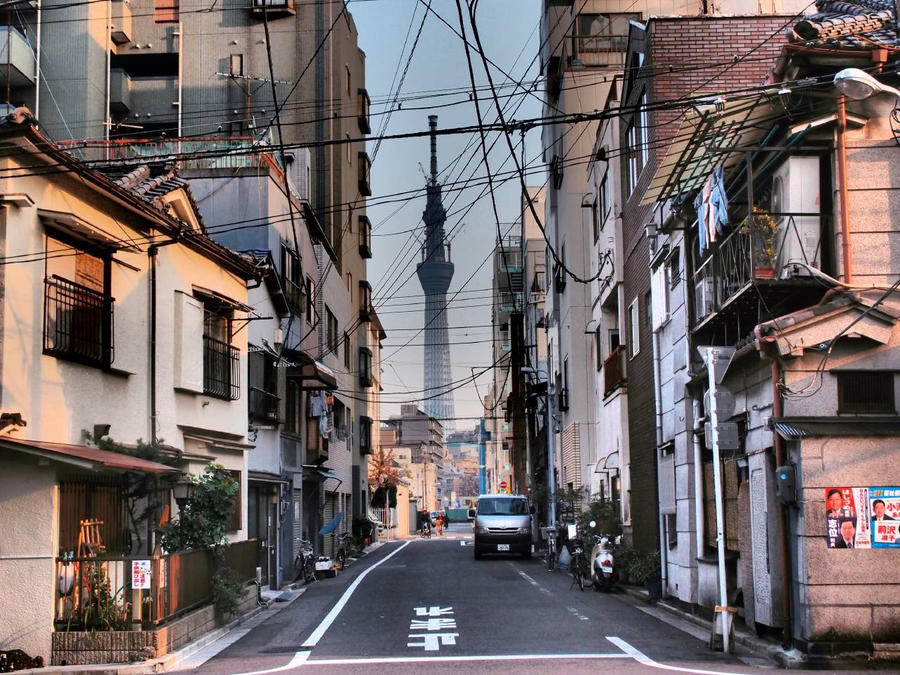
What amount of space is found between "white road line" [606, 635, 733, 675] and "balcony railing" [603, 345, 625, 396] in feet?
46.5

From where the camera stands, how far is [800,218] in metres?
14.4

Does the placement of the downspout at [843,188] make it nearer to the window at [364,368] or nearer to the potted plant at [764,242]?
the potted plant at [764,242]

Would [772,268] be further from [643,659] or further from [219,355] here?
[219,355]

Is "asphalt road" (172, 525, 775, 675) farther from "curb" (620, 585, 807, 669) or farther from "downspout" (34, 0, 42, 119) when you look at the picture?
"downspout" (34, 0, 42, 119)

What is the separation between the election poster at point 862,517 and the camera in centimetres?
1296

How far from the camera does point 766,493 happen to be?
14.4 m

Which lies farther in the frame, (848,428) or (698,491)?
(698,491)

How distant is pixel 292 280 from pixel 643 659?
2075cm

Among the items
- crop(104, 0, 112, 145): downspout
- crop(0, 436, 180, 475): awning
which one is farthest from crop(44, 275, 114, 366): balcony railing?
crop(104, 0, 112, 145): downspout

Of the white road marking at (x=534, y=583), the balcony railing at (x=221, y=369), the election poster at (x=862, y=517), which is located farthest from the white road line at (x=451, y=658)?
the white road marking at (x=534, y=583)

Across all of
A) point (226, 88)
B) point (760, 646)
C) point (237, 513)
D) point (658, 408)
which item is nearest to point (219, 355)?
point (237, 513)

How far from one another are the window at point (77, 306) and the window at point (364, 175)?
36840 mm

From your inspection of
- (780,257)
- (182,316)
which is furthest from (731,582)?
(182,316)

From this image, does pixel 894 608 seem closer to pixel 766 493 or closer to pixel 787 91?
pixel 766 493
